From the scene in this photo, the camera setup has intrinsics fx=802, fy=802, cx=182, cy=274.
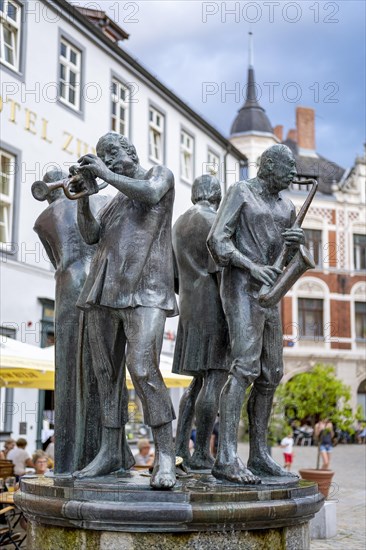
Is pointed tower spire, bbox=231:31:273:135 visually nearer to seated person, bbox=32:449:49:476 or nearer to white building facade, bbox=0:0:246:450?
white building facade, bbox=0:0:246:450

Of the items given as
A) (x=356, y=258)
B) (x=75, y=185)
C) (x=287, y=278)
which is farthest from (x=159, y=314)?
(x=356, y=258)

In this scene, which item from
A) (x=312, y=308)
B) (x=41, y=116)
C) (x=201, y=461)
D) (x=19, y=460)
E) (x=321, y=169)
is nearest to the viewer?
(x=201, y=461)

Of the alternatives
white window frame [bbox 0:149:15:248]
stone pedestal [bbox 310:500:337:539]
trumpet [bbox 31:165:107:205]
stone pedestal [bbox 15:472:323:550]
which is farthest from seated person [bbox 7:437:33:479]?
trumpet [bbox 31:165:107:205]

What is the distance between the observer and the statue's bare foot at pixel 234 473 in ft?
13.9

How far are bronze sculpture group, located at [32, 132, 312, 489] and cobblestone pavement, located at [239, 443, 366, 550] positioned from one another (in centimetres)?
507

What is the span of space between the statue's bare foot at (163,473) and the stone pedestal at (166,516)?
0.18 ft

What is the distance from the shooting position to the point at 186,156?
26688mm

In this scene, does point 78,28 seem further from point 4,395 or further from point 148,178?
point 148,178

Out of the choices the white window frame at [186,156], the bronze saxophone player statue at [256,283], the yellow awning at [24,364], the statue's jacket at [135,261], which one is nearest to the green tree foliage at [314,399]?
the yellow awning at [24,364]

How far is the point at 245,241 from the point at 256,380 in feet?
2.69

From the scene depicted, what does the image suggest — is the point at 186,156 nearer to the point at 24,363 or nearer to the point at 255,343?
the point at 24,363

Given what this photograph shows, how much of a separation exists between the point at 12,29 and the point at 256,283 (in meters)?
15.1

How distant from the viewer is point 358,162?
1652 inches

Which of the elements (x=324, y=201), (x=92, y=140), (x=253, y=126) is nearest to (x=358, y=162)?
(x=324, y=201)
